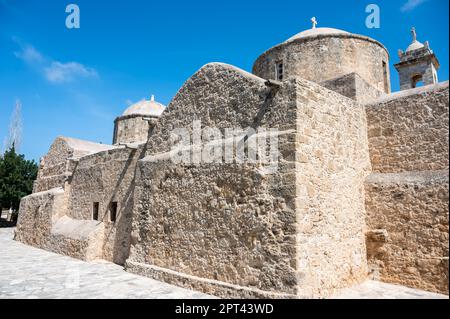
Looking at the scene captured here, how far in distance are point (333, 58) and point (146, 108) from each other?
1027 centimetres

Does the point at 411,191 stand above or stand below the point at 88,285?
above

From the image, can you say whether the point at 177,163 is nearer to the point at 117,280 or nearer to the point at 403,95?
the point at 117,280

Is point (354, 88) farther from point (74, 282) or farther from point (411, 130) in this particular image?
point (74, 282)

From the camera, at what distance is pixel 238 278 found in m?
5.17

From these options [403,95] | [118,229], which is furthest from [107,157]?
[403,95]

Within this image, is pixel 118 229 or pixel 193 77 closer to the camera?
pixel 193 77

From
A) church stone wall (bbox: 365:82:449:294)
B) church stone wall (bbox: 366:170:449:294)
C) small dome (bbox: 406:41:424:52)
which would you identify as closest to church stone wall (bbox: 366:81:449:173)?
church stone wall (bbox: 365:82:449:294)

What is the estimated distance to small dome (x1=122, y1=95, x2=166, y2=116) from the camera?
16.0 m

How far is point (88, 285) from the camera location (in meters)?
6.17

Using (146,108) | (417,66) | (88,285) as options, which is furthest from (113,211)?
(417,66)

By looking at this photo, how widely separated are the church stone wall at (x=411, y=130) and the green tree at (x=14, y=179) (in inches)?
819

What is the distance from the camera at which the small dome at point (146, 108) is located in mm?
16016
